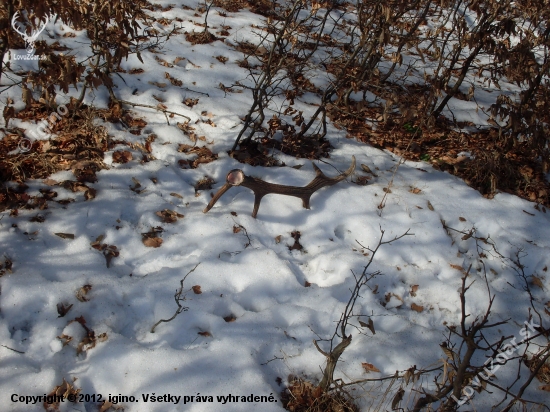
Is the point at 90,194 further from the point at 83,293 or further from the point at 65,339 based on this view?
the point at 65,339

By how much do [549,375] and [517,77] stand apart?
119 inches

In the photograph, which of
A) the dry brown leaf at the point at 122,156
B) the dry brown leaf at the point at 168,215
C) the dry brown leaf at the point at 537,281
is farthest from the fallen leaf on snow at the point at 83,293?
the dry brown leaf at the point at 537,281

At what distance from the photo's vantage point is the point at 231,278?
2922mm

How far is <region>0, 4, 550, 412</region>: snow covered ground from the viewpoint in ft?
7.52

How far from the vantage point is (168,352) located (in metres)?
2.38

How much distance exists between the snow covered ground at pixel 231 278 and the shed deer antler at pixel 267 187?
12 centimetres

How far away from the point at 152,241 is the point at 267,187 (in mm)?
1112

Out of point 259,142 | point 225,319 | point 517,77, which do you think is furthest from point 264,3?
point 225,319

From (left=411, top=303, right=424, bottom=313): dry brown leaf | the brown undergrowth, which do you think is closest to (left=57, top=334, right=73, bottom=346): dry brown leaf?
(left=411, top=303, right=424, bottom=313): dry brown leaf

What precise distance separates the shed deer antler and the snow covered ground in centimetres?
12

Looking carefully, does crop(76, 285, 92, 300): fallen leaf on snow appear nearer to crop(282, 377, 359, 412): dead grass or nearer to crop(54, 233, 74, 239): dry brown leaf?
crop(54, 233, 74, 239): dry brown leaf

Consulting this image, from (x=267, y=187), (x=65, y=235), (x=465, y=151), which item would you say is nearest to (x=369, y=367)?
(x=267, y=187)

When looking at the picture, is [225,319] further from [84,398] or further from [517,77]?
[517,77]

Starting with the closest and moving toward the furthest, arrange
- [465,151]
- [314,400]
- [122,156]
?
[314,400]
[122,156]
[465,151]
